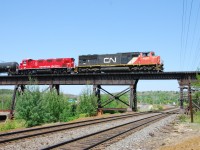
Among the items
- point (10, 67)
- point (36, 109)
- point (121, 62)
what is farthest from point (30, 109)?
point (10, 67)

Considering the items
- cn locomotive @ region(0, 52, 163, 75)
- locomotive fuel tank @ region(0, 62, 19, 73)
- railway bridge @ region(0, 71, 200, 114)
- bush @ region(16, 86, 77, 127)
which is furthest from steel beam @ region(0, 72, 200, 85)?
bush @ region(16, 86, 77, 127)

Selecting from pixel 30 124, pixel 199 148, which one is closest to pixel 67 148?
pixel 199 148

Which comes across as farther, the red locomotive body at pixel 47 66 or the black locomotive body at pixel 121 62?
the red locomotive body at pixel 47 66

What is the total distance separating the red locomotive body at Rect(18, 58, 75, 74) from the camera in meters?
43.2

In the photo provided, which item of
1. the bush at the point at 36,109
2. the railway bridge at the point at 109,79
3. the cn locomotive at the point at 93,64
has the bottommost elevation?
the bush at the point at 36,109

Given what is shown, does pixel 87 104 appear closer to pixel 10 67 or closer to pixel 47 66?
pixel 47 66

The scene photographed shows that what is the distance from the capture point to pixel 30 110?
27.5m

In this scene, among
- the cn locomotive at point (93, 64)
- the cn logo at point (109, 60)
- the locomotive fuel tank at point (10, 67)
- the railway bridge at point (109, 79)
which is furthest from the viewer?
the locomotive fuel tank at point (10, 67)

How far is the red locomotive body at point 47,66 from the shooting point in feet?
142

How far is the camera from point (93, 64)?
41781 mm

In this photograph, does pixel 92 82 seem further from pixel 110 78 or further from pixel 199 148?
pixel 199 148

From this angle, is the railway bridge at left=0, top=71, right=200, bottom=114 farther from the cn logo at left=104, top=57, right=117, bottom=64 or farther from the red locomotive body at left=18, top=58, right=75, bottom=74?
the cn logo at left=104, top=57, right=117, bottom=64

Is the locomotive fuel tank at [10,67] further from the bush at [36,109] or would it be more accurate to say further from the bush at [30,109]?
the bush at [30,109]

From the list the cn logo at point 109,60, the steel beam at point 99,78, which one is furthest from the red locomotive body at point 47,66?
the cn logo at point 109,60
